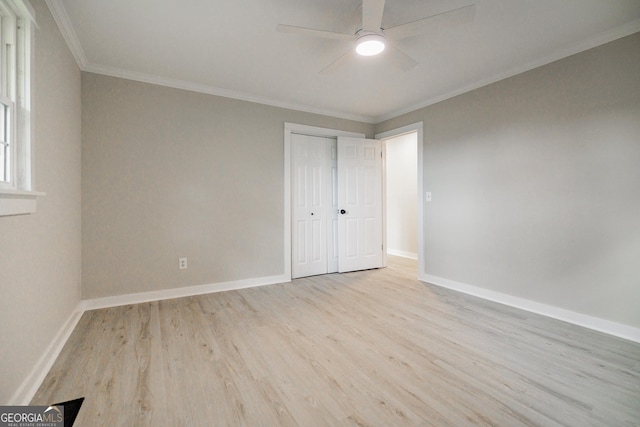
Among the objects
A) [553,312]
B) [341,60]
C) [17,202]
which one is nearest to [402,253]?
[553,312]

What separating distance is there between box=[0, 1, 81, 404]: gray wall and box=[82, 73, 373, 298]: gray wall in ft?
0.64

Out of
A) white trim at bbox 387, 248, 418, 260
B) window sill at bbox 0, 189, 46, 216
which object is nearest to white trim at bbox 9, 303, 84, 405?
window sill at bbox 0, 189, 46, 216

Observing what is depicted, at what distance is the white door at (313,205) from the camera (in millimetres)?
4094

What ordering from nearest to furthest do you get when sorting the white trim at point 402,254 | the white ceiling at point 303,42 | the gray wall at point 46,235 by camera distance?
1. the gray wall at point 46,235
2. the white ceiling at point 303,42
3. the white trim at point 402,254

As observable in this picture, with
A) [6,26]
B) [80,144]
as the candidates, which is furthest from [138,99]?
[6,26]

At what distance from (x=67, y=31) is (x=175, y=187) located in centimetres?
156

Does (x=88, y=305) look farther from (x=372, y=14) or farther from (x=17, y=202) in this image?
(x=372, y=14)

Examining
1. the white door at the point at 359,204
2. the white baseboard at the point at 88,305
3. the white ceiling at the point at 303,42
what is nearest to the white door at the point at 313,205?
the white door at the point at 359,204

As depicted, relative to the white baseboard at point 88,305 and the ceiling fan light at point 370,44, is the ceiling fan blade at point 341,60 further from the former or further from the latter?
the white baseboard at point 88,305

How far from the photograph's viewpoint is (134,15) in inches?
82.6

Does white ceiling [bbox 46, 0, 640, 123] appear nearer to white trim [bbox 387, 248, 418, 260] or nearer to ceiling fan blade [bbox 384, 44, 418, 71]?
ceiling fan blade [bbox 384, 44, 418, 71]

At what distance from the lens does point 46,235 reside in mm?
1888

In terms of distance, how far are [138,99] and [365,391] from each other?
3.48 m

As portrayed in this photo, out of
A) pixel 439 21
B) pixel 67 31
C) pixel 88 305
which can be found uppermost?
pixel 67 31
